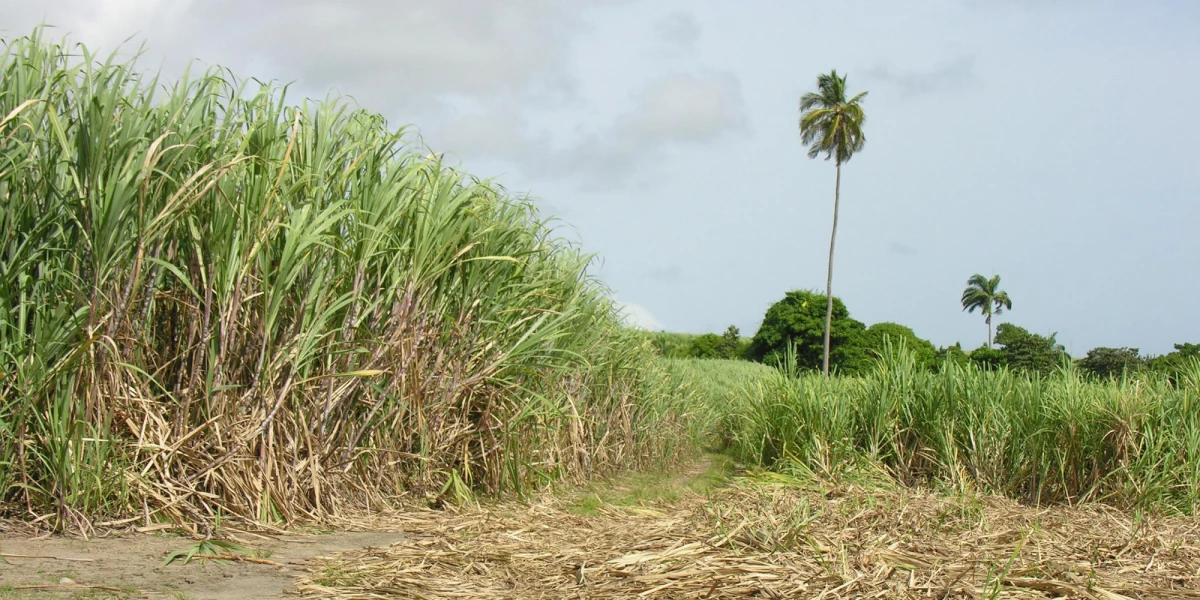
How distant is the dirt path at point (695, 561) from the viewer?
9.99 ft

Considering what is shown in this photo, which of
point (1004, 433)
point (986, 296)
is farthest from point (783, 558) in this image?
point (986, 296)

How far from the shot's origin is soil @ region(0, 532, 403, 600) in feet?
10.3

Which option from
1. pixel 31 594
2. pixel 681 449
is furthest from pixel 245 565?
pixel 681 449

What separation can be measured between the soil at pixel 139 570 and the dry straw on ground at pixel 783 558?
0.18 meters

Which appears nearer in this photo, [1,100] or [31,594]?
[31,594]

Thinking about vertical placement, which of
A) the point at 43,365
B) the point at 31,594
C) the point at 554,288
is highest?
the point at 554,288

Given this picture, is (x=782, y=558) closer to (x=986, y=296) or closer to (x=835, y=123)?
(x=835, y=123)

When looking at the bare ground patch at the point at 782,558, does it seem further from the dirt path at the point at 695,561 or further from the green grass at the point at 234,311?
the green grass at the point at 234,311

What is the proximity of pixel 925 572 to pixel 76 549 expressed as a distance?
313 cm

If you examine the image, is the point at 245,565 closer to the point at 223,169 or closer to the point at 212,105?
the point at 223,169

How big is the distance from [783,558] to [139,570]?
7.49 feet

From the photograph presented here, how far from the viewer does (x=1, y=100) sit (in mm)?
4031

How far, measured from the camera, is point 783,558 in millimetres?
3211

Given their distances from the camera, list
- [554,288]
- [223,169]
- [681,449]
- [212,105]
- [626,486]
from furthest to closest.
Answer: [681,449], [626,486], [554,288], [212,105], [223,169]
